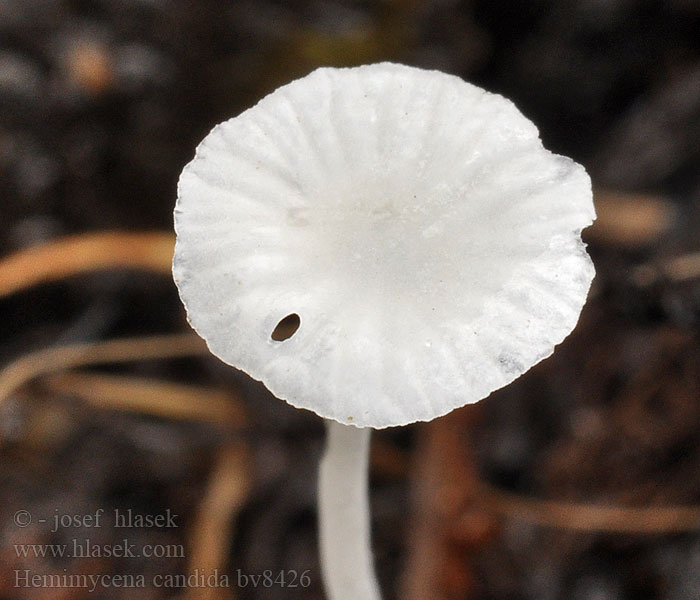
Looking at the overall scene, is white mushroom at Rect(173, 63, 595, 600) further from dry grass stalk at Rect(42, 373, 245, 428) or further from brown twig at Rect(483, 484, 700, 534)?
dry grass stalk at Rect(42, 373, 245, 428)

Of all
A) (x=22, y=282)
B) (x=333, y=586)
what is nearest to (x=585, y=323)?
(x=333, y=586)

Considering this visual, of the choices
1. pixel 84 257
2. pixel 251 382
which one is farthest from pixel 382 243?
pixel 84 257

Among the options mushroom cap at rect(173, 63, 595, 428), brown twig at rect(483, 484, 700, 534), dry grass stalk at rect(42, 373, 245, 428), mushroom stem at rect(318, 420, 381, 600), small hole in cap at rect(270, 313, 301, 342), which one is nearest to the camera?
mushroom cap at rect(173, 63, 595, 428)

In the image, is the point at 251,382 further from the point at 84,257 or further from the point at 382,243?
the point at 382,243

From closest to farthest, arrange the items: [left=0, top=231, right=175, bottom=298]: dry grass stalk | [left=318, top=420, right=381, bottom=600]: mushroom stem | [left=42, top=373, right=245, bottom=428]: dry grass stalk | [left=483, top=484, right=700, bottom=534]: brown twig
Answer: [left=318, top=420, right=381, bottom=600]: mushroom stem < [left=483, top=484, right=700, bottom=534]: brown twig < [left=0, top=231, right=175, bottom=298]: dry grass stalk < [left=42, top=373, right=245, bottom=428]: dry grass stalk

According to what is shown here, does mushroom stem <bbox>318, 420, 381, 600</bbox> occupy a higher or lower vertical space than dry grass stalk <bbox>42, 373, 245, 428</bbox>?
lower

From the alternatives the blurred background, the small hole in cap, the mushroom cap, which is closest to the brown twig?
the blurred background


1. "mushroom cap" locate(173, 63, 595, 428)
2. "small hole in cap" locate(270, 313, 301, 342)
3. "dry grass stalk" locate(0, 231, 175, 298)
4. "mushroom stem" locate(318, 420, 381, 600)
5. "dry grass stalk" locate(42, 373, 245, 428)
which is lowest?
"mushroom stem" locate(318, 420, 381, 600)

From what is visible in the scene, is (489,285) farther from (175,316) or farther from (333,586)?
(175,316)
